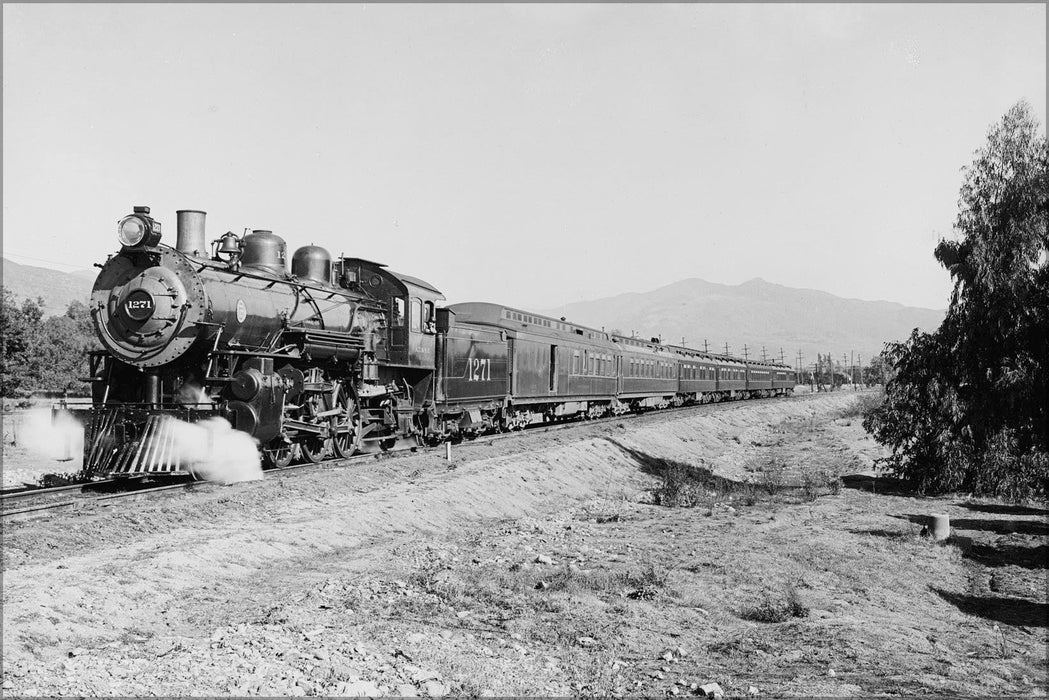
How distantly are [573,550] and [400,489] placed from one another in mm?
3532

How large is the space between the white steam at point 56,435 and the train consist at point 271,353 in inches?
10.9

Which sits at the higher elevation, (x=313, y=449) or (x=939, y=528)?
(x=313, y=449)

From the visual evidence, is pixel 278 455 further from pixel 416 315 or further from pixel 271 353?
pixel 416 315

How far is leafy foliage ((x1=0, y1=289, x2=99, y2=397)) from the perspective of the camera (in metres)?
34.0

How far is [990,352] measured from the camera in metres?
17.2

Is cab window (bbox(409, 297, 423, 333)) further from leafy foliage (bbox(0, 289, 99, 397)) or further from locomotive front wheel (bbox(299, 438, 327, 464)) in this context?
leafy foliage (bbox(0, 289, 99, 397))

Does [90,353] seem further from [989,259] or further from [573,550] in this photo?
[989,259]

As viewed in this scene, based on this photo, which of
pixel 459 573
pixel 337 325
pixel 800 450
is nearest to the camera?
pixel 459 573

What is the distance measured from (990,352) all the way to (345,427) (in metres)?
13.9

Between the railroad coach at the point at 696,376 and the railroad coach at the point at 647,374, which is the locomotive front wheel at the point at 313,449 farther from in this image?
the railroad coach at the point at 696,376

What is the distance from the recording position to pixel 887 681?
21.1ft

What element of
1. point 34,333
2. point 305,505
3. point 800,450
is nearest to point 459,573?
point 305,505

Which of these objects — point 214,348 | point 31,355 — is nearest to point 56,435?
point 214,348

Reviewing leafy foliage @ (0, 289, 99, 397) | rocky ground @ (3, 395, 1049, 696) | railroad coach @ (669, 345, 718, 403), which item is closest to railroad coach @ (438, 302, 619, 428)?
rocky ground @ (3, 395, 1049, 696)
